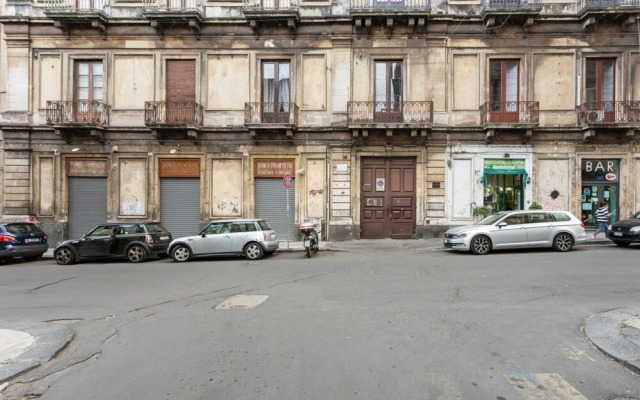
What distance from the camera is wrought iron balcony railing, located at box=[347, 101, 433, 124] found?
18.5 m

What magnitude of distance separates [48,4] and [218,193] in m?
12.0

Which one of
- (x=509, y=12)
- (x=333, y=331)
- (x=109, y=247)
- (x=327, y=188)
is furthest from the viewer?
(x=327, y=188)

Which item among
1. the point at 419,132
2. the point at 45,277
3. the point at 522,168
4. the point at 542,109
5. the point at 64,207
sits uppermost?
the point at 542,109

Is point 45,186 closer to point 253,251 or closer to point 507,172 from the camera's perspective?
point 253,251

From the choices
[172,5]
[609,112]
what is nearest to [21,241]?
[172,5]

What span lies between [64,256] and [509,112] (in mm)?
19147

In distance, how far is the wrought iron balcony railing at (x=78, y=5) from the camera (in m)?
18.7

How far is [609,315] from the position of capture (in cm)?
620

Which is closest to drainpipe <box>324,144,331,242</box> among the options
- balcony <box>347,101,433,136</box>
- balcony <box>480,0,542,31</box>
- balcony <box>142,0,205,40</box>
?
balcony <box>347,101,433,136</box>

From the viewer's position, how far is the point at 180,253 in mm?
13773

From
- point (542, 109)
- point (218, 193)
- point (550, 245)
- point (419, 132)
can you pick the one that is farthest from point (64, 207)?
point (542, 109)

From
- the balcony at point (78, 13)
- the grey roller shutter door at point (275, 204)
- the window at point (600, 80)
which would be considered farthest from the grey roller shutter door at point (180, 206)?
the window at point (600, 80)

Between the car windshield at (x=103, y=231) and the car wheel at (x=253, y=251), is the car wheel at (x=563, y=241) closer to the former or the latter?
the car wheel at (x=253, y=251)

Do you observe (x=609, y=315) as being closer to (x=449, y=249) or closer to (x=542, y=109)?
(x=449, y=249)
